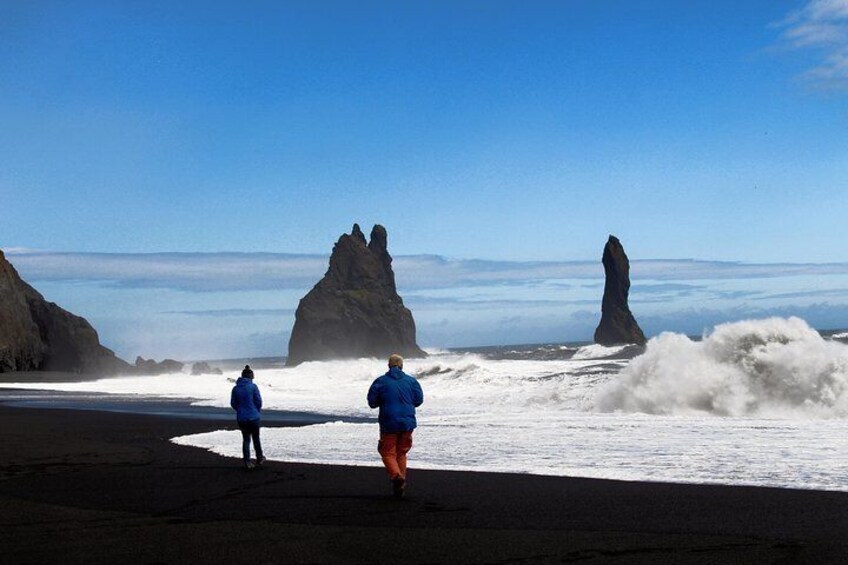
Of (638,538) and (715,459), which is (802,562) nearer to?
(638,538)

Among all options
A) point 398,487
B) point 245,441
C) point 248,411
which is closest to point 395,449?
point 398,487

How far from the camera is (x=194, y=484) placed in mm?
12508

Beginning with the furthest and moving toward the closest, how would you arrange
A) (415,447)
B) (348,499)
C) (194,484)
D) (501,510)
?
(415,447) → (194,484) → (348,499) → (501,510)

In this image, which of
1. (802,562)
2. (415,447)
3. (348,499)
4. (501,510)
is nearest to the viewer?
(802,562)

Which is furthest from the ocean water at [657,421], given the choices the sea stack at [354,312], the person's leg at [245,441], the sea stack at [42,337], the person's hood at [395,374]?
the sea stack at [354,312]

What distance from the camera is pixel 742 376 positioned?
27016mm

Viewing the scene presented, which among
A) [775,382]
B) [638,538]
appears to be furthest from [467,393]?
[638,538]

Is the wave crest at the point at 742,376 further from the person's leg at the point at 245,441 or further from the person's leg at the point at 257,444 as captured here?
the person's leg at the point at 245,441

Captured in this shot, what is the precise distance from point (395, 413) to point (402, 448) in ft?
1.44

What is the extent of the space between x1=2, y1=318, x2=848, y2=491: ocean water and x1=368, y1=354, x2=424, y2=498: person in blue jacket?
2391 mm

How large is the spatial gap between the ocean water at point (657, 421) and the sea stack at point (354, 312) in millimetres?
83945

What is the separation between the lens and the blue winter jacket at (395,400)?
11.5 m

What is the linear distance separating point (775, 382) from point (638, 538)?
65.5 feet

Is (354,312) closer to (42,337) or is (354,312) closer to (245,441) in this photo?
(42,337)
